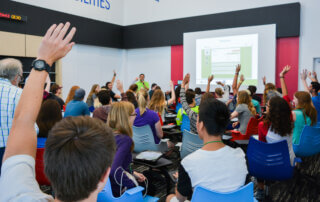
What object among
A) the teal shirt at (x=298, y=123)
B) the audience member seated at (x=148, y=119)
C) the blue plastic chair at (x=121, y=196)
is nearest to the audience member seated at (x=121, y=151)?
the blue plastic chair at (x=121, y=196)

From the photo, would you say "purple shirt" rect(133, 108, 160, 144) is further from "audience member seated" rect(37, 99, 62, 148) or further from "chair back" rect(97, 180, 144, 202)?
"chair back" rect(97, 180, 144, 202)

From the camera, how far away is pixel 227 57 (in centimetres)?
1012

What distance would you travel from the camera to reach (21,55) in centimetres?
905

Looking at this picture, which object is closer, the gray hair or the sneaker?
the gray hair

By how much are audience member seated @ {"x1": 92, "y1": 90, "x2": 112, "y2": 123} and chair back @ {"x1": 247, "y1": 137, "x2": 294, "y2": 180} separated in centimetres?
210

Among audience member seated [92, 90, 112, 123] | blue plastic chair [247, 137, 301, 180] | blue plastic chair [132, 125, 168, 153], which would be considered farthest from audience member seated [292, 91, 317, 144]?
audience member seated [92, 90, 112, 123]

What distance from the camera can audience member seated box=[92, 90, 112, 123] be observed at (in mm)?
3963

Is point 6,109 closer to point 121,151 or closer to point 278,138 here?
point 121,151

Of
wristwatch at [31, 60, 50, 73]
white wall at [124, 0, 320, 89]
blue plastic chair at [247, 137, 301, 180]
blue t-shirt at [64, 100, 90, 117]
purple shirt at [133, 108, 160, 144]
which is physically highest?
white wall at [124, 0, 320, 89]

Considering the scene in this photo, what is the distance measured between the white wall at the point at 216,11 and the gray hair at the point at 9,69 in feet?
29.6

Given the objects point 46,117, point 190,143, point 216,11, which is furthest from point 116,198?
point 216,11

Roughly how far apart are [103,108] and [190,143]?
1.46m

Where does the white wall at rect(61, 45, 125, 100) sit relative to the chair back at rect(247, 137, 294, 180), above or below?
above

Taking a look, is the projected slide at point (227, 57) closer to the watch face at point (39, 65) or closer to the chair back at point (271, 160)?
the chair back at point (271, 160)
